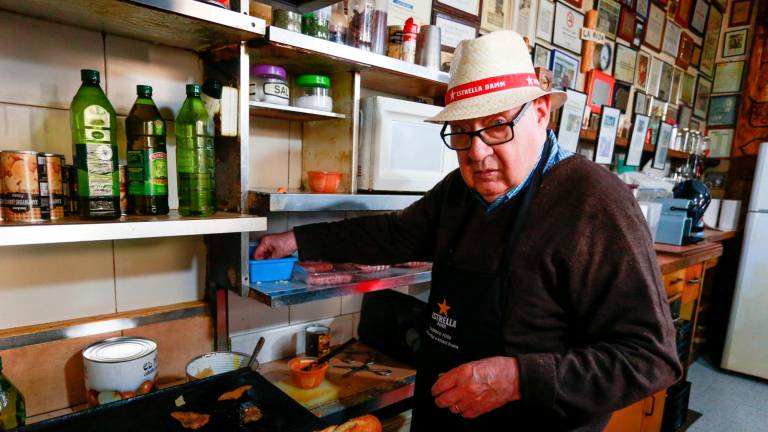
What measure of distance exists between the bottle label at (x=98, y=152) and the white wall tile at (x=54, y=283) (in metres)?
0.33

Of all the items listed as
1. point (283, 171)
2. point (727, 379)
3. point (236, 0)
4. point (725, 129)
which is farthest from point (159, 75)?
point (725, 129)

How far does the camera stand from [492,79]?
1.02 metres

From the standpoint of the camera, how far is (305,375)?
4.65 feet

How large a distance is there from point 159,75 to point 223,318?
2.57ft

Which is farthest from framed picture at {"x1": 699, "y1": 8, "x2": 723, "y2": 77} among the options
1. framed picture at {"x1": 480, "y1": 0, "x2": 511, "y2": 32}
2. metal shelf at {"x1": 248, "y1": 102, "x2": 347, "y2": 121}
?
metal shelf at {"x1": 248, "y1": 102, "x2": 347, "y2": 121}

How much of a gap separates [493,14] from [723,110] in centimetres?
318

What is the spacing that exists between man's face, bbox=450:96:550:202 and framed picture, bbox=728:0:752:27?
4.16 m

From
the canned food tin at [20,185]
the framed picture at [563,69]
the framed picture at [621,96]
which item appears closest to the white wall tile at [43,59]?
the canned food tin at [20,185]

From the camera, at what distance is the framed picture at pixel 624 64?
9.96 ft

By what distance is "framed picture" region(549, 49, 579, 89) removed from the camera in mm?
2576

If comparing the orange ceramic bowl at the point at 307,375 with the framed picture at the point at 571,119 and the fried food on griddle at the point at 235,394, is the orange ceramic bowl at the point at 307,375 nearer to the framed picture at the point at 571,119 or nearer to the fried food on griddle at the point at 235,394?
the fried food on griddle at the point at 235,394

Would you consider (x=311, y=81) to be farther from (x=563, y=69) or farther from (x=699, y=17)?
(x=699, y=17)

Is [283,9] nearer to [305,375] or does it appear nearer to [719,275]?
[305,375]

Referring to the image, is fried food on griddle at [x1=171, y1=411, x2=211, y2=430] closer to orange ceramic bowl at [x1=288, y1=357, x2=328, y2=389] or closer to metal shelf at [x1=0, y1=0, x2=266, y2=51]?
orange ceramic bowl at [x1=288, y1=357, x2=328, y2=389]
